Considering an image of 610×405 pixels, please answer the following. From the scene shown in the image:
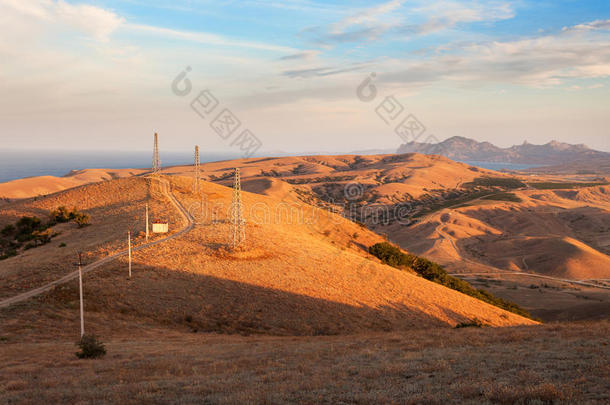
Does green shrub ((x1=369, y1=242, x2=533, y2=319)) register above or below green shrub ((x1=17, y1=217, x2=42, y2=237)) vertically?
below

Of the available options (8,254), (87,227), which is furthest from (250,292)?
(8,254)

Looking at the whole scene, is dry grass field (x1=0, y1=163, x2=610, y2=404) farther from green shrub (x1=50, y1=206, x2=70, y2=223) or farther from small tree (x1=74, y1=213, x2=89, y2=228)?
green shrub (x1=50, y1=206, x2=70, y2=223)

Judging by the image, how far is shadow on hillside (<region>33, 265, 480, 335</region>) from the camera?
75.6 feet

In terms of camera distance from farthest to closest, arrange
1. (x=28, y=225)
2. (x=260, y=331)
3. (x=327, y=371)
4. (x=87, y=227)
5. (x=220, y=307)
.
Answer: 1. (x=28, y=225)
2. (x=87, y=227)
3. (x=220, y=307)
4. (x=260, y=331)
5. (x=327, y=371)

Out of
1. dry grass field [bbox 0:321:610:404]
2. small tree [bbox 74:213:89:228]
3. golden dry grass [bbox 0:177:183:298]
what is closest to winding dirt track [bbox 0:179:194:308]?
golden dry grass [bbox 0:177:183:298]

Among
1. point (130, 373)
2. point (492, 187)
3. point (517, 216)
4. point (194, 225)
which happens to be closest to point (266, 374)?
point (130, 373)

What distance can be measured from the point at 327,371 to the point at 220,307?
14491 millimetres

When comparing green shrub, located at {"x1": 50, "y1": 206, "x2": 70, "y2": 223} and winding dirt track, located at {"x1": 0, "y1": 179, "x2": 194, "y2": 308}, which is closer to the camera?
winding dirt track, located at {"x1": 0, "y1": 179, "x2": 194, "y2": 308}

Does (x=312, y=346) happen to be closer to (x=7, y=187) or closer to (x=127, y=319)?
(x=127, y=319)

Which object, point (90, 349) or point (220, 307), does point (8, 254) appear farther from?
point (90, 349)

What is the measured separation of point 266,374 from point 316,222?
4551cm

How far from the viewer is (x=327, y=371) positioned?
1220 centimetres

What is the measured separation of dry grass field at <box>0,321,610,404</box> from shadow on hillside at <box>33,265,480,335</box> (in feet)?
15.3

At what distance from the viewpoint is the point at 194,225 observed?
40281 millimetres
